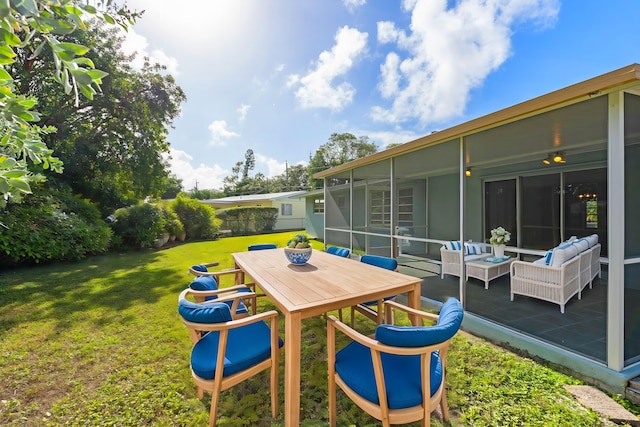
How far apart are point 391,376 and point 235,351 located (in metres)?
1.21

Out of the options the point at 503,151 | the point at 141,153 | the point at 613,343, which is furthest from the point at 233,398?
the point at 141,153

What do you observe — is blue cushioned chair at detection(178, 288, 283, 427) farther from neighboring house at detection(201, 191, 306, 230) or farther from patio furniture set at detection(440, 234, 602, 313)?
neighboring house at detection(201, 191, 306, 230)

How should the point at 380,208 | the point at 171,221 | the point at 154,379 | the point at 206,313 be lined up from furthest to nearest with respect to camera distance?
the point at 171,221 → the point at 380,208 → the point at 154,379 → the point at 206,313

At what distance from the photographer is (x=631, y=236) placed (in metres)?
2.62

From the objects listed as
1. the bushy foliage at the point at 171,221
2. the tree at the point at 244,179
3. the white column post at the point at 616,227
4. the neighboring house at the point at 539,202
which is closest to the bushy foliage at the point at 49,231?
the bushy foliage at the point at 171,221

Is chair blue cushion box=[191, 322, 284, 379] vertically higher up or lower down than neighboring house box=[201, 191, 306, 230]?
lower down

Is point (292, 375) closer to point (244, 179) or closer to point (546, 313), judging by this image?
point (546, 313)

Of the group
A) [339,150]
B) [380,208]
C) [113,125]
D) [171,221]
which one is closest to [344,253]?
[380,208]

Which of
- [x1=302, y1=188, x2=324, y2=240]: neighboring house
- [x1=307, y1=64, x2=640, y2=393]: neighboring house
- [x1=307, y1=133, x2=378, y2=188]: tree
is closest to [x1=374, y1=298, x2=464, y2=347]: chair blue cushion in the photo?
[x1=307, y1=64, x2=640, y2=393]: neighboring house

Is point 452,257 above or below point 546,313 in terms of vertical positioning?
above

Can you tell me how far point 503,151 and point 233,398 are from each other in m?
5.99

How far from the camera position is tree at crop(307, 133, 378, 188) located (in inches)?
1439

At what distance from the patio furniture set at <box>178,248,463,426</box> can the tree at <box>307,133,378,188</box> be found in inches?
1352

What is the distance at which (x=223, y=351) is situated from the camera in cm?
194
